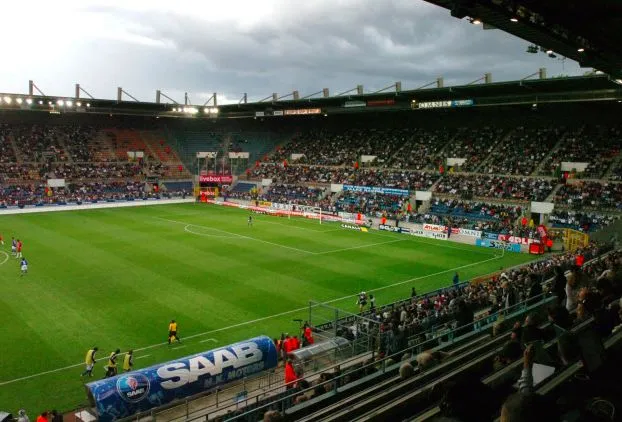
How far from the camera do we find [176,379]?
14938 mm

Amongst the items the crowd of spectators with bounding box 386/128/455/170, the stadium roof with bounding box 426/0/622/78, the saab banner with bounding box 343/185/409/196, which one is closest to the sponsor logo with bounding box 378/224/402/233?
the saab banner with bounding box 343/185/409/196

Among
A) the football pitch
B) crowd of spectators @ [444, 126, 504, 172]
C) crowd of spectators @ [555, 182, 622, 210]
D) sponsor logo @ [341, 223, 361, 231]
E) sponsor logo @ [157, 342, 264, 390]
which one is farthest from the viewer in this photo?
crowd of spectators @ [444, 126, 504, 172]

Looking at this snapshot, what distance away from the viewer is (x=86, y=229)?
45156 mm

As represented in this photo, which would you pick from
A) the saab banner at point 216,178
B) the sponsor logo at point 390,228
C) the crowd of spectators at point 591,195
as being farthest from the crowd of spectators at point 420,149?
the saab banner at point 216,178

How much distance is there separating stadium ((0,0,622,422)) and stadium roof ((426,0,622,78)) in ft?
0.33

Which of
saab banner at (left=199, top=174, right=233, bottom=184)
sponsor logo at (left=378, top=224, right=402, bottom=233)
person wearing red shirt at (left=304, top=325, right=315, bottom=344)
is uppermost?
saab banner at (left=199, top=174, right=233, bottom=184)

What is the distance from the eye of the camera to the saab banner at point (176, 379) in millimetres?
13680

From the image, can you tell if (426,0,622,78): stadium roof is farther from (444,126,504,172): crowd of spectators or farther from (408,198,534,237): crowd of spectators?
(444,126,504,172): crowd of spectators

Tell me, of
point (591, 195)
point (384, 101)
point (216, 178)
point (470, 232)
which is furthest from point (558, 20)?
point (216, 178)

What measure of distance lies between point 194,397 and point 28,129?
229 feet

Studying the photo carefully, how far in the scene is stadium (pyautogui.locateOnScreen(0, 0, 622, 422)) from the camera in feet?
26.2

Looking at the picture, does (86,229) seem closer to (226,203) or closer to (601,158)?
(226,203)

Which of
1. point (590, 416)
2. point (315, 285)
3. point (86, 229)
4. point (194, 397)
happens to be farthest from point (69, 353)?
point (86, 229)

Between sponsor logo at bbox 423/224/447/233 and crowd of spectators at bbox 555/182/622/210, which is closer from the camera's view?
crowd of spectators at bbox 555/182/622/210
